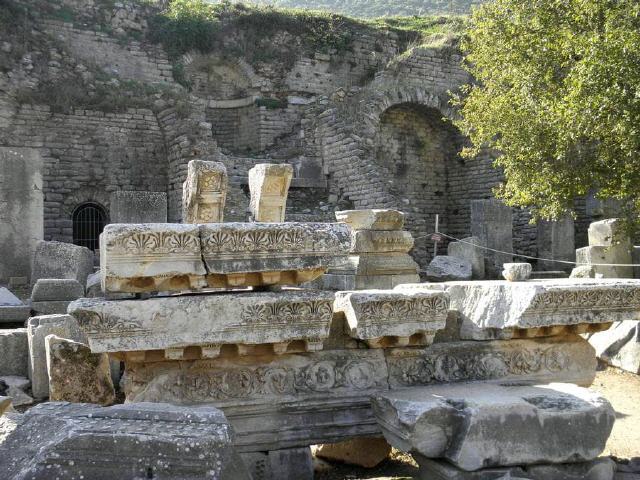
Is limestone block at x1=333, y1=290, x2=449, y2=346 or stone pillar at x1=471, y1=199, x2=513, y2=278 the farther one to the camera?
stone pillar at x1=471, y1=199, x2=513, y2=278

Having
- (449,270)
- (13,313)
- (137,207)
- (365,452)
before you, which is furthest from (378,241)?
(365,452)

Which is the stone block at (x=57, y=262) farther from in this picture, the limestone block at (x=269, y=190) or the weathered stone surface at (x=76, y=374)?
the weathered stone surface at (x=76, y=374)

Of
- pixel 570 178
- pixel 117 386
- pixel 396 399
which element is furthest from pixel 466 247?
pixel 396 399

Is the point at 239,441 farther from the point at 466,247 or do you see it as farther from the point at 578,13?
the point at 466,247

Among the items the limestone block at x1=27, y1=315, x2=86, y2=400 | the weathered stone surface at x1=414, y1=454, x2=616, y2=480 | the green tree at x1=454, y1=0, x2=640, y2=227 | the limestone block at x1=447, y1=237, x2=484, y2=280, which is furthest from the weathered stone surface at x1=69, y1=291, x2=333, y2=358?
the limestone block at x1=447, y1=237, x2=484, y2=280

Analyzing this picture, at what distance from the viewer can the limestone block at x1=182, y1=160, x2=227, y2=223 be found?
19.7 ft

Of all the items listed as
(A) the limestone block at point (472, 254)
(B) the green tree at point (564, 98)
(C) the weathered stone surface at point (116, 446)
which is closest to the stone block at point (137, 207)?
(B) the green tree at point (564, 98)

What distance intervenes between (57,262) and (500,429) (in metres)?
7.74

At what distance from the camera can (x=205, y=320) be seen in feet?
10.7

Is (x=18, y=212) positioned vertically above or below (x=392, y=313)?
above

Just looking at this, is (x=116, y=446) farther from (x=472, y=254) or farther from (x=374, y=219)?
(x=472, y=254)

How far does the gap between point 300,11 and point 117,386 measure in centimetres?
1924

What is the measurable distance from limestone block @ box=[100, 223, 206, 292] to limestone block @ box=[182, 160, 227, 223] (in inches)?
111

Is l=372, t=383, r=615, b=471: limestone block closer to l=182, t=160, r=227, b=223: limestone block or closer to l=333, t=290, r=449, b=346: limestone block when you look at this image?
l=333, t=290, r=449, b=346: limestone block
